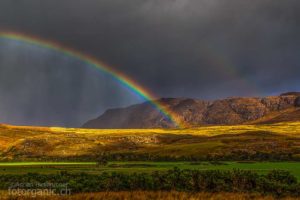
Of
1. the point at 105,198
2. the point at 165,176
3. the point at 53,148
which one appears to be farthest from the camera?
the point at 53,148

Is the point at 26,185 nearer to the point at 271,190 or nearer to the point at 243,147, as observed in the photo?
the point at 271,190

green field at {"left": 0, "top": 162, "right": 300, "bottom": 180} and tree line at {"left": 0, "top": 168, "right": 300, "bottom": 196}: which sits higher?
tree line at {"left": 0, "top": 168, "right": 300, "bottom": 196}

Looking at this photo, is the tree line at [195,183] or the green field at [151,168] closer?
the tree line at [195,183]

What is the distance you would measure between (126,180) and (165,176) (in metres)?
3.82

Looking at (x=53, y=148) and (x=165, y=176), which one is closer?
(x=165, y=176)

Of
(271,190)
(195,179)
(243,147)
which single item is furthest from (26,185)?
(243,147)

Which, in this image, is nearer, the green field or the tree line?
the tree line

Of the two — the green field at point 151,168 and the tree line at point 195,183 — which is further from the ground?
the tree line at point 195,183

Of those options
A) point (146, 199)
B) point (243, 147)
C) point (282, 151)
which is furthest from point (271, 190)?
point (243, 147)

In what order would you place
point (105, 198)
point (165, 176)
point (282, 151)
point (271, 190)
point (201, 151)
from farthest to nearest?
point (201, 151), point (282, 151), point (165, 176), point (271, 190), point (105, 198)

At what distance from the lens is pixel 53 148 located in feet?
618

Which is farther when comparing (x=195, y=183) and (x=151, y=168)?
(x=151, y=168)

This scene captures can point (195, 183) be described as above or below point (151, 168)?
above

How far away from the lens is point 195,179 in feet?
122
